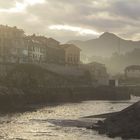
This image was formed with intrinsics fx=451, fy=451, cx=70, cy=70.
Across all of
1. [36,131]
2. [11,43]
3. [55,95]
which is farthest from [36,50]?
[36,131]

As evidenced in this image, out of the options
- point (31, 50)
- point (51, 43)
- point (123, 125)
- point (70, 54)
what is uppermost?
point (51, 43)

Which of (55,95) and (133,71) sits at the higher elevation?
(133,71)

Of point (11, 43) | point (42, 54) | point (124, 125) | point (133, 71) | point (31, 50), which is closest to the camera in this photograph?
point (124, 125)

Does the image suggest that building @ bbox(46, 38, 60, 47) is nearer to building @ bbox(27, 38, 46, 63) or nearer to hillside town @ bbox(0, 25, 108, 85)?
hillside town @ bbox(0, 25, 108, 85)

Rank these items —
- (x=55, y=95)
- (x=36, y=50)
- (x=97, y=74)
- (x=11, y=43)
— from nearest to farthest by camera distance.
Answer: (x=55, y=95) → (x=11, y=43) → (x=36, y=50) → (x=97, y=74)

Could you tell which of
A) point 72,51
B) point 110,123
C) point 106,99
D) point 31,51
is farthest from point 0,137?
point 72,51

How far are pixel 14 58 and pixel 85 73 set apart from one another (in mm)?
22023

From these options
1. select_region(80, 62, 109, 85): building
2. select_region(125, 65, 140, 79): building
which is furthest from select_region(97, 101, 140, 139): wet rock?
select_region(125, 65, 140, 79): building

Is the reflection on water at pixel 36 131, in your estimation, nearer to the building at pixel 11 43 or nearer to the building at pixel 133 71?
the building at pixel 11 43

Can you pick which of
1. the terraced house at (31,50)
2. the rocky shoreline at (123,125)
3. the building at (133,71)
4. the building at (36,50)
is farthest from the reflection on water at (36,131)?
the building at (133,71)

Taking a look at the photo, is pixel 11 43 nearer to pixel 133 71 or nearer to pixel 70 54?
pixel 70 54

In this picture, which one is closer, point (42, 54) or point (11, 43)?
point (11, 43)

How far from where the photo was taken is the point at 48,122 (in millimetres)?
57219

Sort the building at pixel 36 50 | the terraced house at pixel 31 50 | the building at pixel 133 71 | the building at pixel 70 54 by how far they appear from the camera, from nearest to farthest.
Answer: the terraced house at pixel 31 50, the building at pixel 36 50, the building at pixel 70 54, the building at pixel 133 71
